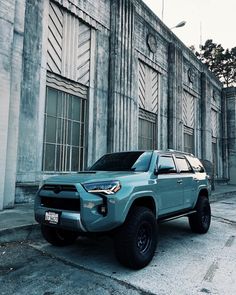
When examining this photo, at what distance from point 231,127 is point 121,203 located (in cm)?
2487

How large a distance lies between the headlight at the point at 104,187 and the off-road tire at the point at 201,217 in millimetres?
3004

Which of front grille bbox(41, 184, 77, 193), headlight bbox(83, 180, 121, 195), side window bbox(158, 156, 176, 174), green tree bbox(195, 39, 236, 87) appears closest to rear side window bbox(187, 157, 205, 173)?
side window bbox(158, 156, 176, 174)

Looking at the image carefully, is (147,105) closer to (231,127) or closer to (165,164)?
(165,164)

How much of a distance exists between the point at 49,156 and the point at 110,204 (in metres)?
5.90

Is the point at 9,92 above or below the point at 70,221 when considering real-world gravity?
above

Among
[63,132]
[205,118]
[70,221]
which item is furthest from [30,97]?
[205,118]

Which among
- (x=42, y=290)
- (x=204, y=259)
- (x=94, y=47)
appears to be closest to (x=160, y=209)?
(x=204, y=259)

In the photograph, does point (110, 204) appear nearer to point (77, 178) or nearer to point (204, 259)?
point (77, 178)

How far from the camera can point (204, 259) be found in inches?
184

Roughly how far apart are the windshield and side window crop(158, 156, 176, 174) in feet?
0.77

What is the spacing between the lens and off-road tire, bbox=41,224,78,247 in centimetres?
481

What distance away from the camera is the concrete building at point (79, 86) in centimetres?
759

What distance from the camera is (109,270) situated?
13.2 feet

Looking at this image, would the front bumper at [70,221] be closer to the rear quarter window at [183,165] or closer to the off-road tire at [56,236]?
the off-road tire at [56,236]
